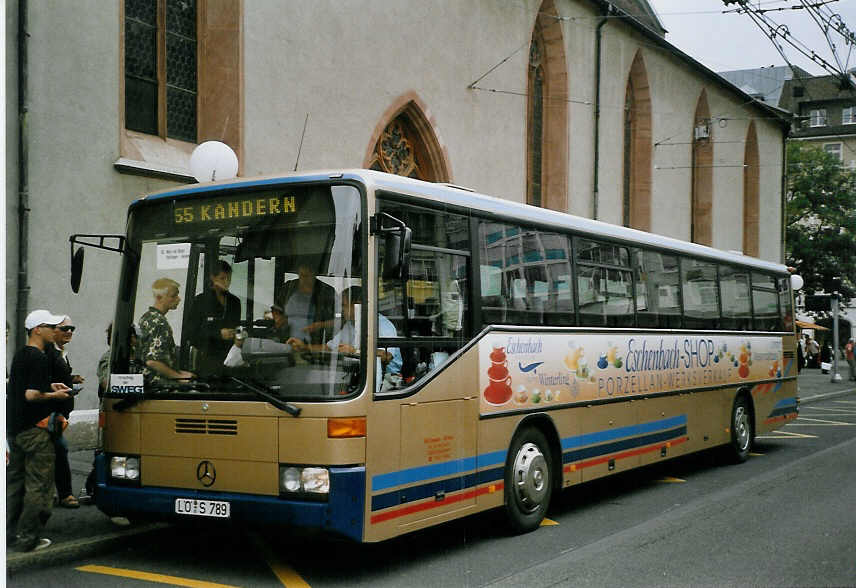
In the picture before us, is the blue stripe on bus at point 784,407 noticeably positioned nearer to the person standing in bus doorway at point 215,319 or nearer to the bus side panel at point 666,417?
the bus side panel at point 666,417

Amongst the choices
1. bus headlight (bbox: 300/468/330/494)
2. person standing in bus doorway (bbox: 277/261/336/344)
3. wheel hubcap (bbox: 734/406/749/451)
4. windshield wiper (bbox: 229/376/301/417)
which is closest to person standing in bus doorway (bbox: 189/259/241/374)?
windshield wiper (bbox: 229/376/301/417)

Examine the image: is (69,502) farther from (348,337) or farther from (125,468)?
(348,337)

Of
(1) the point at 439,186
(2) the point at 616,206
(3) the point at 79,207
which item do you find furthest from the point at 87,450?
(2) the point at 616,206

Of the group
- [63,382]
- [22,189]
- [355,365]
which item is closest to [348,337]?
[355,365]

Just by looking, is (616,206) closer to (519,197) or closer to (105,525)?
(519,197)

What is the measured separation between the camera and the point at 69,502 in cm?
882

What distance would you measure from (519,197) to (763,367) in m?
9.75

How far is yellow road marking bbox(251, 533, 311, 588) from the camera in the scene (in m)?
6.61

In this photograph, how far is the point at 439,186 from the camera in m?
7.62

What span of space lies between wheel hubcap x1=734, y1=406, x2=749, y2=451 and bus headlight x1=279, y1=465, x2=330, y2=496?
8279 mm

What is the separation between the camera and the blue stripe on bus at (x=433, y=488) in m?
6.61

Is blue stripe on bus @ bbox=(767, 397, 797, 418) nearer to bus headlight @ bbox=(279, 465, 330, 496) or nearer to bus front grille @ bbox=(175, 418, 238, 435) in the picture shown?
bus headlight @ bbox=(279, 465, 330, 496)

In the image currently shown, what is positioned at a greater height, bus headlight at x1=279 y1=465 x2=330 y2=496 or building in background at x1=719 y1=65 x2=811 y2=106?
building in background at x1=719 y1=65 x2=811 y2=106

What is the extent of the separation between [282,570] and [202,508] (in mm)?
781
